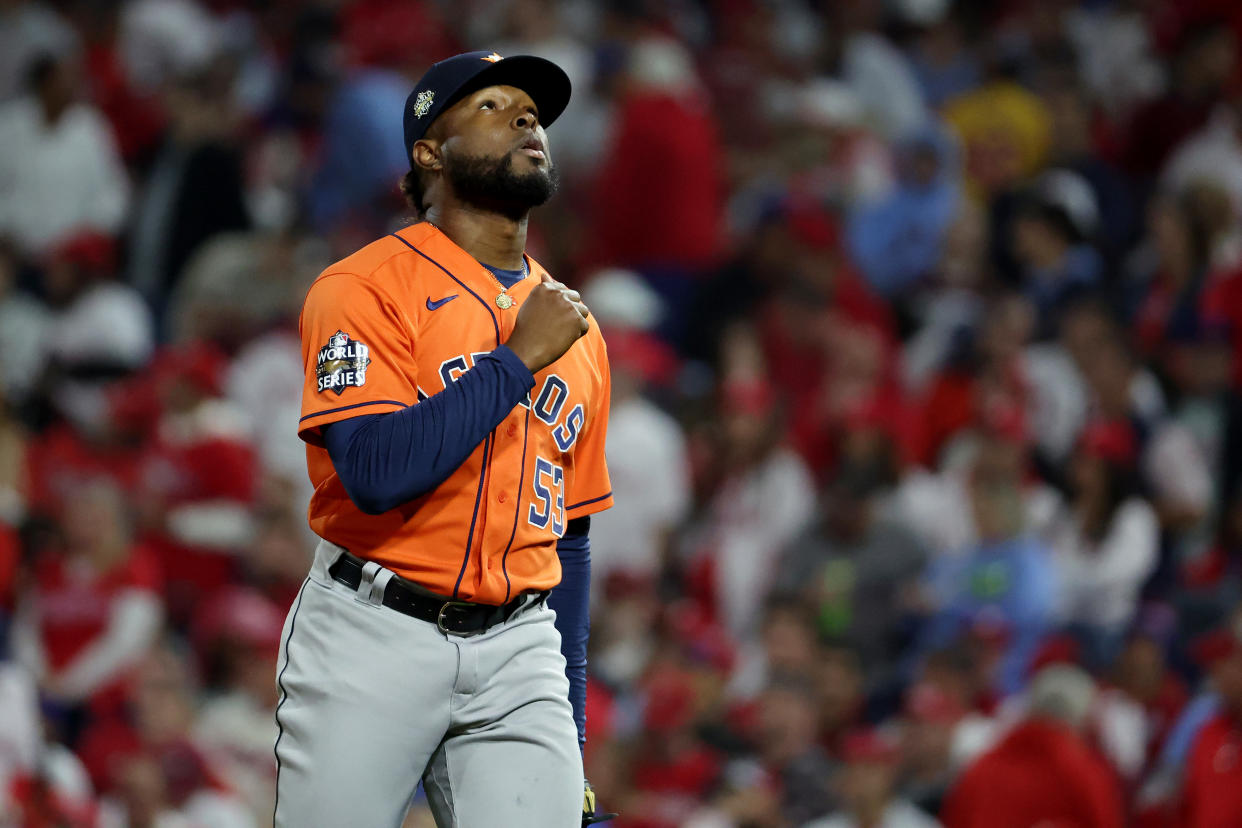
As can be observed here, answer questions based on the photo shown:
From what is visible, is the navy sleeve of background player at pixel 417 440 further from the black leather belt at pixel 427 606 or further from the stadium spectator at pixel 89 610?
the stadium spectator at pixel 89 610

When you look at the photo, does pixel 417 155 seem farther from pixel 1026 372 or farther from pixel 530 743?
pixel 1026 372

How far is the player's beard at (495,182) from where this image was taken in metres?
2.96

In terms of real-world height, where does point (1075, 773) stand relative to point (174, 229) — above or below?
below

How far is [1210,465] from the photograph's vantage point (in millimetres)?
7406

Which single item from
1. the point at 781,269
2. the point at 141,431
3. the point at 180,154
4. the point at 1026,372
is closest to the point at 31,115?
the point at 180,154

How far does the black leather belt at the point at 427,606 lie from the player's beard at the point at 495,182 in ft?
2.11

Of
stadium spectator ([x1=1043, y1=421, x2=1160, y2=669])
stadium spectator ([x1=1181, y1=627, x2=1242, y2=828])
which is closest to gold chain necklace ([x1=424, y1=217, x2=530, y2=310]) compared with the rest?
stadium spectator ([x1=1181, y1=627, x2=1242, y2=828])

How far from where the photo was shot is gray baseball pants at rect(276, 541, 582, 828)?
2.76 m

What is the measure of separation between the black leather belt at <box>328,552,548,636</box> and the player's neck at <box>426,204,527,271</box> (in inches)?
22.3

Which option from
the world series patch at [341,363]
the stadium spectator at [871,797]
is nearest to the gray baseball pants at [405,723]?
the world series patch at [341,363]

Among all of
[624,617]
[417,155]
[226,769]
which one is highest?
[624,617]

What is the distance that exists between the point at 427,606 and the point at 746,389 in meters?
5.31

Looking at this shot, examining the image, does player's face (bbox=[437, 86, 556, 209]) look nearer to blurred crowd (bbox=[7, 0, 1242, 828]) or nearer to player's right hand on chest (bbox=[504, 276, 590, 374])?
player's right hand on chest (bbox=[504, 276, 590, 374])

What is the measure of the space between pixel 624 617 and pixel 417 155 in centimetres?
423
